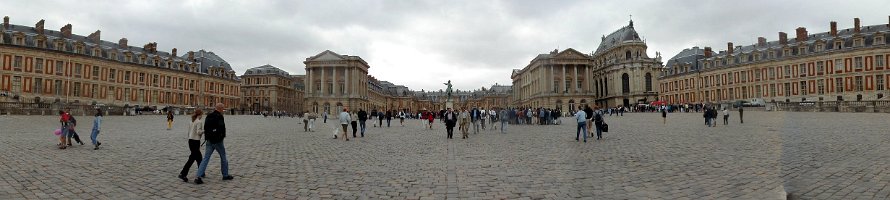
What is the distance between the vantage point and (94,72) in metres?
62.8

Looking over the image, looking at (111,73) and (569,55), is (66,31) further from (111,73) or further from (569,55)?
(569,55)

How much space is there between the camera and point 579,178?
8.33m

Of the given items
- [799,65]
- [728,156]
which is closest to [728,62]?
[799,65]

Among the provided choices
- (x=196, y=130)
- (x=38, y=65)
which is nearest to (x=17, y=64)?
(x=38, y=65)

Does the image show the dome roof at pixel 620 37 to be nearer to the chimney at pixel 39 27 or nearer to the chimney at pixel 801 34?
the chimney at pixel 801 34

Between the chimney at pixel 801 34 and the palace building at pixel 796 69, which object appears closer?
the palace building at pixel 796 69

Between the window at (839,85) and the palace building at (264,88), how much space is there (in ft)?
300

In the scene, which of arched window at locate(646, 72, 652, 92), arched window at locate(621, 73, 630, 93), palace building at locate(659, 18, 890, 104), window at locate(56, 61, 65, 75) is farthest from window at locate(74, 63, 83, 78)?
palace building at locate(659, 18, 890, 104)

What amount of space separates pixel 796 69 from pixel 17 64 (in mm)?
90790

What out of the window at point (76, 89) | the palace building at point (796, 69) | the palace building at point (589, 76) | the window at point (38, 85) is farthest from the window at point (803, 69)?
the window at point (38, 85)

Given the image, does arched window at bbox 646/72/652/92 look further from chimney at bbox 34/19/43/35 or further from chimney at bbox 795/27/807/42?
chimney at bbox 34/19/43/35

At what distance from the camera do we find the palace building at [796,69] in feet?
186

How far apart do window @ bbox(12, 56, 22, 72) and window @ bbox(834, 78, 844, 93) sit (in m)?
92.0

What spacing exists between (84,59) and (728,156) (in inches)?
2804
